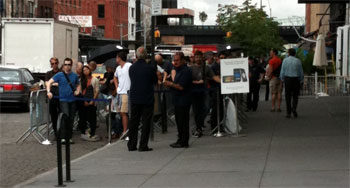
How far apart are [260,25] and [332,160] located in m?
39.3

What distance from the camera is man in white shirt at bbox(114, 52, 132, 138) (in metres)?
16.1

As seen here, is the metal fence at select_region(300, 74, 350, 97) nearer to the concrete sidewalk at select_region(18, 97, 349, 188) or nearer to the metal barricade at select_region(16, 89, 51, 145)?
the concrete sidewalk at select_region(18, 97, 349, 188)

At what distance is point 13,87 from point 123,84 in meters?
10.2

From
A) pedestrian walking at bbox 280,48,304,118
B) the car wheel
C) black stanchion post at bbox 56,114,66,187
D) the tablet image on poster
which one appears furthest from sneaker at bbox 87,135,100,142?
the car wheel

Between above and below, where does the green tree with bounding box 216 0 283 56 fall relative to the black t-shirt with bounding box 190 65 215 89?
above

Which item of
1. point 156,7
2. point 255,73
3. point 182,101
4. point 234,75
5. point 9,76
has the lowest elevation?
point 182,101

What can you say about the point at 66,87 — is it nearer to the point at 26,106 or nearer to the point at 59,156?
the point at 59,156

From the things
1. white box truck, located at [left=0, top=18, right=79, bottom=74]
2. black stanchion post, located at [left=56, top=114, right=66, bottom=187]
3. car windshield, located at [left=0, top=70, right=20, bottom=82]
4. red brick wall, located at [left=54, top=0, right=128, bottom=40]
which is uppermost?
red brick wall, located at [left=54, top=0, right=128, bottom=40]

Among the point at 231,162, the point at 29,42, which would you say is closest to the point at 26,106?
the point at 29,42

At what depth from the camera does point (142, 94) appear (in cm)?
1395

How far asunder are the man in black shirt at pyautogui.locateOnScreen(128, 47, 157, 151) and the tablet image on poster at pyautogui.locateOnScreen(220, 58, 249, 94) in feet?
8.69

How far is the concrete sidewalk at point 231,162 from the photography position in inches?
400

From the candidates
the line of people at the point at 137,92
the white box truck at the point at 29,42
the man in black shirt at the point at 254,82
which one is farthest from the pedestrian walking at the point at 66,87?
the white box truck at the point at 29,42

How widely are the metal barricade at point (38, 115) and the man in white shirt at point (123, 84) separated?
4.97 ft
